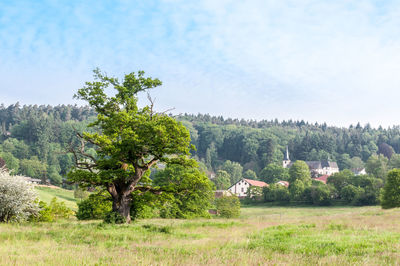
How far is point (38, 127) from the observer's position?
180m

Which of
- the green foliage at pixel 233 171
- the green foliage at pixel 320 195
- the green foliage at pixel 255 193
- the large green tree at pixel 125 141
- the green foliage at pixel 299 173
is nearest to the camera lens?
the large green tree at pixel 125 141

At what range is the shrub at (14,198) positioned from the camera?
81.0ft

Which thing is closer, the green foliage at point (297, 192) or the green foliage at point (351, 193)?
the green foliage at point (351, 193)

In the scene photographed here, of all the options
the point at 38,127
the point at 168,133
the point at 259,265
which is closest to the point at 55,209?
the point at 168,133

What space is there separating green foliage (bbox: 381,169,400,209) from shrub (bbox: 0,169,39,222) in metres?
51.9

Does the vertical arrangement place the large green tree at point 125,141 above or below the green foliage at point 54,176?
above

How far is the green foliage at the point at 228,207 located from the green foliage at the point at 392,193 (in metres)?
24.1

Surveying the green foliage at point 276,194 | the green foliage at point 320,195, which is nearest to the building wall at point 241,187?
the green foliage at point 276,194

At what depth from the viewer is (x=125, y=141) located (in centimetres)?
2220

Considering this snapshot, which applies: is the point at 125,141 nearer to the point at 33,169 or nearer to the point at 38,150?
the point at 33,169

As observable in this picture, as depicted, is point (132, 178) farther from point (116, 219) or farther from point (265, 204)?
point (265, 204)

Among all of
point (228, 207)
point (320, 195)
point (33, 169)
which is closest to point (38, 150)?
point (33, 169)

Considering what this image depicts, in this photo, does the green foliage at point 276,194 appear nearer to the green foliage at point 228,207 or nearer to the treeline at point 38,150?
the green foliage at point 228,207

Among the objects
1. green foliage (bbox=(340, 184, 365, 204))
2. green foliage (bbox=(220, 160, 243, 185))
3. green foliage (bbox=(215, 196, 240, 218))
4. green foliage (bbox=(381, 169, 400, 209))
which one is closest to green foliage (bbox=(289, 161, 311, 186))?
green foliage (bbox=(340, 184, 365, 204))
